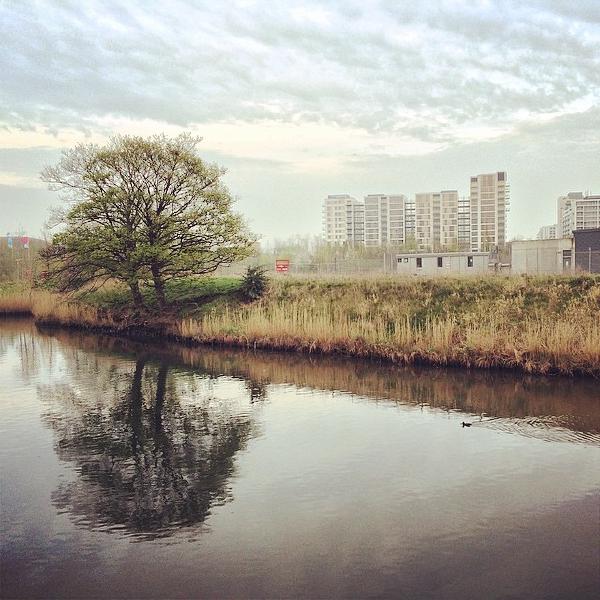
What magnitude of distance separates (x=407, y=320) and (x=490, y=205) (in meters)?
130

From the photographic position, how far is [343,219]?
514ft

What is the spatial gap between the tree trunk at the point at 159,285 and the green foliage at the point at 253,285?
3915 mm

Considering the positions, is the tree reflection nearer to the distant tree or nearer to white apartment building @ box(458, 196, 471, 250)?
the distant tree

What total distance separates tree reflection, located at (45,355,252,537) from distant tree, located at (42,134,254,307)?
12.5 m

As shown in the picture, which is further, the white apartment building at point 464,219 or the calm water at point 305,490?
the white apartment building at point 464,219

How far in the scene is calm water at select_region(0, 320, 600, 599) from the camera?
241 inches

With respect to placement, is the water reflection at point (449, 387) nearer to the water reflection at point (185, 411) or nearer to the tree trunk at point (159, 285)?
the water reflection at point (185, 411)

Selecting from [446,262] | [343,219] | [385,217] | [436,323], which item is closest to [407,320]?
[436,323]

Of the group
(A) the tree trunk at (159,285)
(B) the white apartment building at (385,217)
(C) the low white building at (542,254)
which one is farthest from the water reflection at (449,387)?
(B) the white apartment building at (385,217)

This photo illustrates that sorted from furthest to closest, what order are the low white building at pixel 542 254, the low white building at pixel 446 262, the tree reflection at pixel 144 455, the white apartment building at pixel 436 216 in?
the white apartment building at pixel 436 216
the low white building at pixel 446 262
the low white building at pixel 542 254
the tree reflection at pixel 144 455

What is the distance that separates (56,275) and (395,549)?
83.6ft

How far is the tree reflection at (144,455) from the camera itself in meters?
7.73

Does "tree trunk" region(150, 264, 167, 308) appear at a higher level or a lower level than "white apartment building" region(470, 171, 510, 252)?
lower

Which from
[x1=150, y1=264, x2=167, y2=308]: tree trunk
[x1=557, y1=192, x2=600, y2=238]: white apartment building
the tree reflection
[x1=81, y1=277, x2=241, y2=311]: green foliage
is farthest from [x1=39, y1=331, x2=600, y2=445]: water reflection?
[x1=557, y1=192, x2=600, y2=238]: white apartment building
